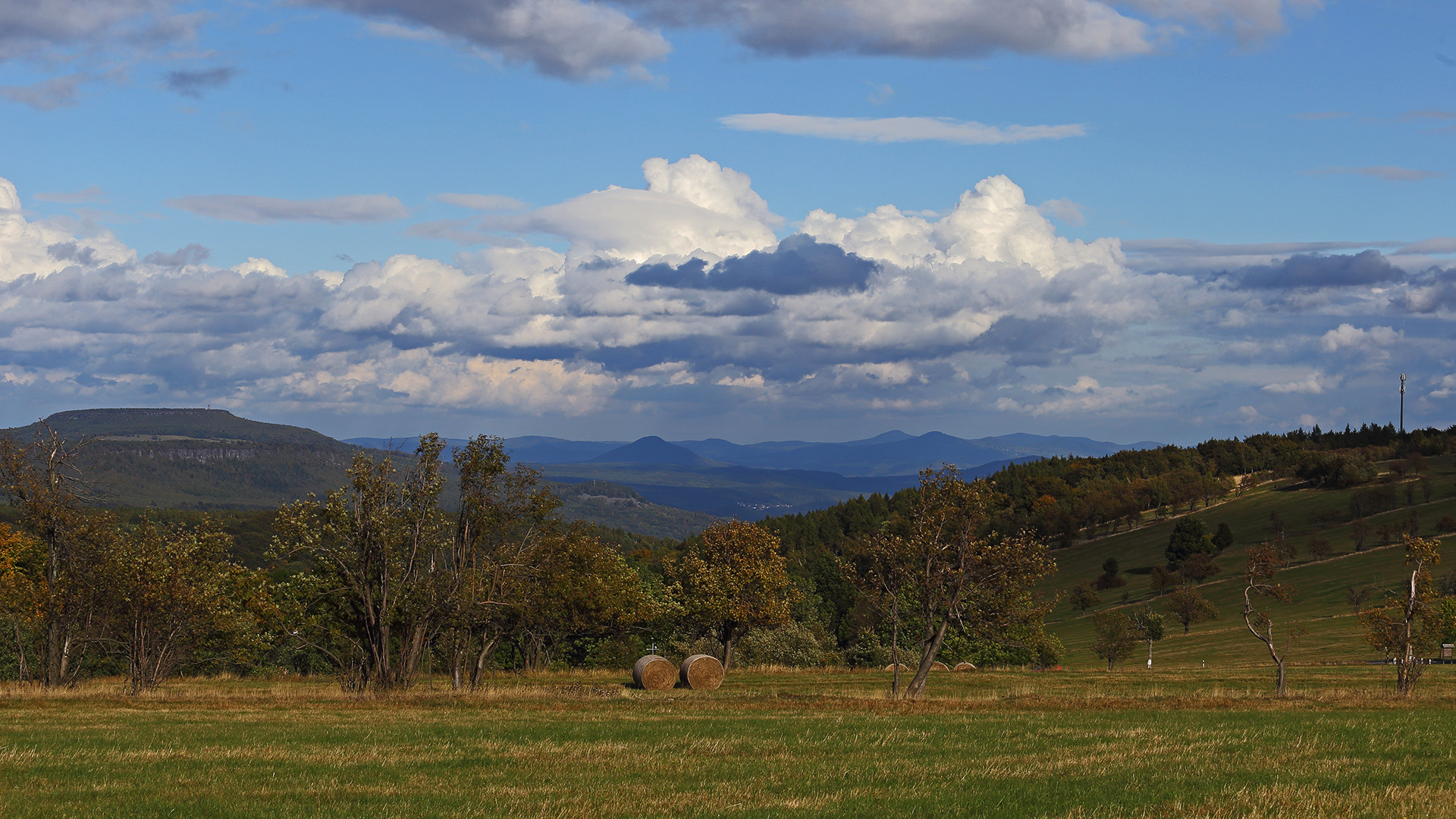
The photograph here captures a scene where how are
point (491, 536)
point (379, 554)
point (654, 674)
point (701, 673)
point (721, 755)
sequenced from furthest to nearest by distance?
1. point (701, 673)
2. point (654, 674)
3. point (491, 536)
4. point (379, 554)
5. point (721, 755)

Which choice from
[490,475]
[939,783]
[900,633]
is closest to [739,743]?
[939,783]

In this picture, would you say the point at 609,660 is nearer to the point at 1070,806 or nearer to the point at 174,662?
the point at 174,662

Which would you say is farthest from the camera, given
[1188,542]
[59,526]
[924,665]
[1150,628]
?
[1188,542]

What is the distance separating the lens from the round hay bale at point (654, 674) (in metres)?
50.0

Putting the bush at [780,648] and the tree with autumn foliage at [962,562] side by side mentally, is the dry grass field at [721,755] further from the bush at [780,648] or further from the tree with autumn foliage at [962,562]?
the bush at [780,648]

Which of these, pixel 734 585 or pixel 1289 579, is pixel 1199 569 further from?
pixel 734 585

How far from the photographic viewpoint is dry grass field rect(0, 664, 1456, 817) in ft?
57.8

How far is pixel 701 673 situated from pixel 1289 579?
118861 millimetres

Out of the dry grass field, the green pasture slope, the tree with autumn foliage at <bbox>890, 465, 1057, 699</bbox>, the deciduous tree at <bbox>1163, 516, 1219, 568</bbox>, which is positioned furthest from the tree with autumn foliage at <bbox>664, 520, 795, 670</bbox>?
the deciduous tree at <bbox>1163, 516, 1219, 568</bbox>

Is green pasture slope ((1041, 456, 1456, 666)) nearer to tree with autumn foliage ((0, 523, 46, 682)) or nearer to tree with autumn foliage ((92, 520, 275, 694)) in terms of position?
tree with autumn foliage ((92, 520, 275, 694))

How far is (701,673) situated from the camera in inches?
1991

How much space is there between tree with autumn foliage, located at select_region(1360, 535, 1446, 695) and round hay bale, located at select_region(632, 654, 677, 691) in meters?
30.0

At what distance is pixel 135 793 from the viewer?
61.2 feet

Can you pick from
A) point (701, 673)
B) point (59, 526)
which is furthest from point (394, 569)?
point (59, 526)
